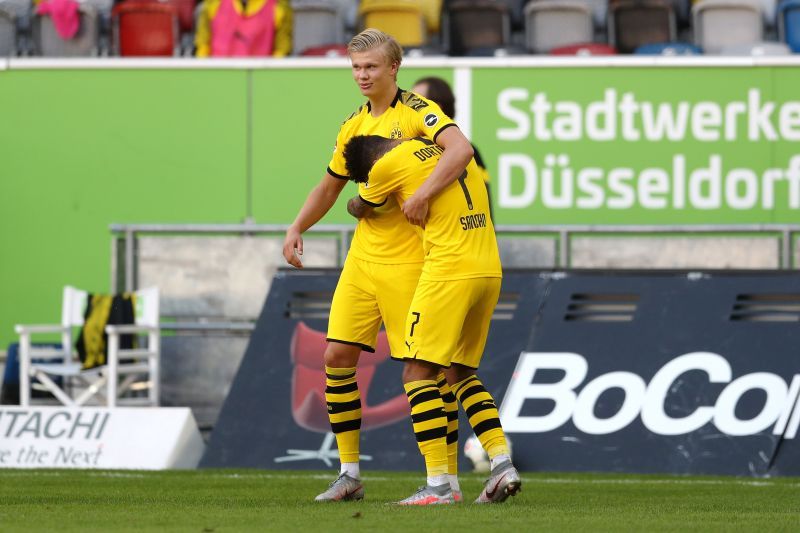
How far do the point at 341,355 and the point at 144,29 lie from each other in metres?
7.98

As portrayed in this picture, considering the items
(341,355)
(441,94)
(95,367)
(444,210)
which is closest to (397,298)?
(341,355)

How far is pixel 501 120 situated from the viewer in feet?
42.0

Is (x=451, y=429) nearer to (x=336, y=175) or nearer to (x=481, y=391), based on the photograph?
(x=481, y=391)

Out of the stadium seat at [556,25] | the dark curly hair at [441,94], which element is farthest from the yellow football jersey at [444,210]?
the stadium seat at [556,25]

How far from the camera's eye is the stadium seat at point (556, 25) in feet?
47.1

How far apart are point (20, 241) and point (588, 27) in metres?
5.40

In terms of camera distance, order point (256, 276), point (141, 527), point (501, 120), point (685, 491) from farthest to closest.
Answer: point (501, 120)
point (256, 276)
point (685, 491)
point (141, 527)

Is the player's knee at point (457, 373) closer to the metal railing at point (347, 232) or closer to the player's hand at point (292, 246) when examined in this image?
the player's hand at point (292, 246)

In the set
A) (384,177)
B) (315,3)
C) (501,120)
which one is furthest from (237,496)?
(315,3)

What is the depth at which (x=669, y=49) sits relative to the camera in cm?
1346

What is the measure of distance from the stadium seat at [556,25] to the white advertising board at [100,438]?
5.83 metres

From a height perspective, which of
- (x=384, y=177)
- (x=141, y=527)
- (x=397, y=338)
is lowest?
(x=141, y=527)

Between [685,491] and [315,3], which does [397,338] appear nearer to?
[685,491]

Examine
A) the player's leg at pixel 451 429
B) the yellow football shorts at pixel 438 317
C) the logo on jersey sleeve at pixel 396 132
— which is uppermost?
the logo on jersey sleeve at pixel 396 132
